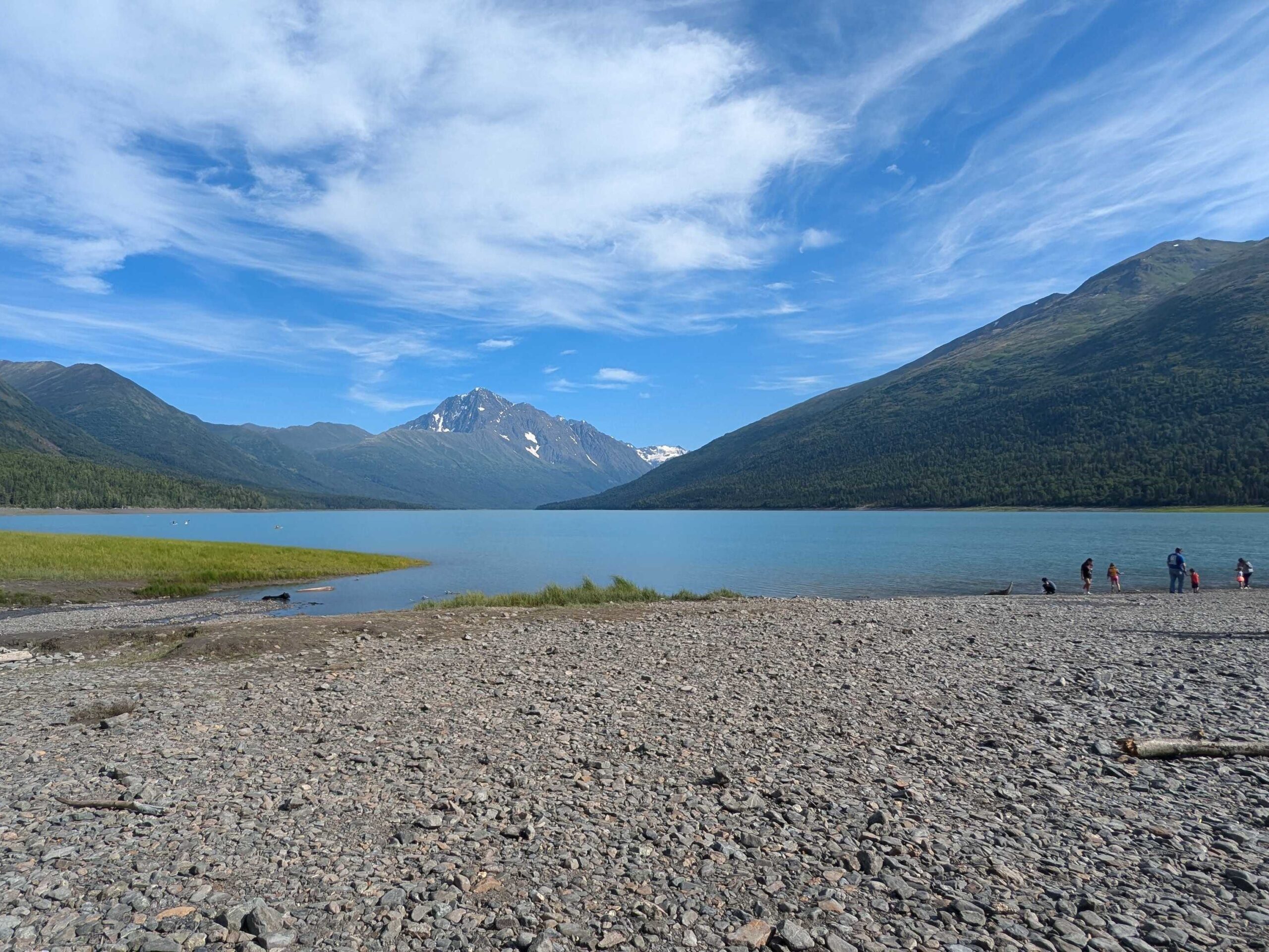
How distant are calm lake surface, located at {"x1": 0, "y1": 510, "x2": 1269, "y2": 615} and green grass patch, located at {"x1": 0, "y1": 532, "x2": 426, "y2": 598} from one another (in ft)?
13.4

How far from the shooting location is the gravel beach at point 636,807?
6105 mm

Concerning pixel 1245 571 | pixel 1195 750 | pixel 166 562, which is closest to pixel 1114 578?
pixel 1245 571

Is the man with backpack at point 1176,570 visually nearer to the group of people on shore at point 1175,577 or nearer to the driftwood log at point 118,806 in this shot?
the group of people on shore at point 1175,577

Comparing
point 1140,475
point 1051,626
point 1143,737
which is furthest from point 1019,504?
point 1143,737

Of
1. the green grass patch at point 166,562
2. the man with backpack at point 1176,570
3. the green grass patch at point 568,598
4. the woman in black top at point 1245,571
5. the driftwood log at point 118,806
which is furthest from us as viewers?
the green grass patch at point 166,562

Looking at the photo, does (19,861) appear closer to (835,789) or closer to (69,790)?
(69,790)

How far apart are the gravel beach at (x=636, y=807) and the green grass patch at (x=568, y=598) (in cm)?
1497

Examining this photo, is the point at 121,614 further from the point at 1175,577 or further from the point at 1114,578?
the point at 1175,577

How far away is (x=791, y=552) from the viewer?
75.1m

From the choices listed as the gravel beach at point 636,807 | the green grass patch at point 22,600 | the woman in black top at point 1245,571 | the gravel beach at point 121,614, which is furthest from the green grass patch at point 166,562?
the woman in black top at point 1245,571

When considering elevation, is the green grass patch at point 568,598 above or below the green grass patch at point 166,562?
below

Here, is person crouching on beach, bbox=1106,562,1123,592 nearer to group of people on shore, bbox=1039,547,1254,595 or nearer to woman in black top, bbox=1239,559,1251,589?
group of people on shore, bbox=1039,547,1254,595

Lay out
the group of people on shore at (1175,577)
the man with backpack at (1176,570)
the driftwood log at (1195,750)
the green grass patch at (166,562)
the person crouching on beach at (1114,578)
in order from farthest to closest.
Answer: the green grass patch at (166,562) < the person crouching on beach at (1114,578) < the group of people on shore at (1175,577) < the man with backpack at (1176,570) < the driftwood log at (1195,750)

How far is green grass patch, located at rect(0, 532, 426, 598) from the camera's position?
41656 mm
